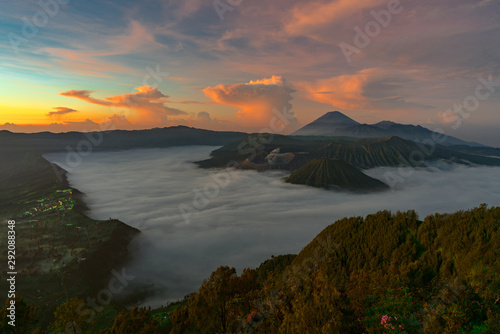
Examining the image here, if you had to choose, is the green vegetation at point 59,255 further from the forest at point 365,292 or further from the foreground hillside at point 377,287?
the foreground hillside at point 377,287

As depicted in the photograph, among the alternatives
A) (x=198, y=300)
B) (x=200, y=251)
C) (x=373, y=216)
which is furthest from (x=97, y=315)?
(x=373, y=216)

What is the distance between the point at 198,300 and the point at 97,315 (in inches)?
2213

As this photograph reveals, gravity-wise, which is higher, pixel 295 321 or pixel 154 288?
pixel 295 321

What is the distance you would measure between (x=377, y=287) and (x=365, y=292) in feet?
4.11

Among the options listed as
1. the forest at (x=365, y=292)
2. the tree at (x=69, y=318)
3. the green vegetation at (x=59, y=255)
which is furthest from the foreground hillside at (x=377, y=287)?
the green vegetation at (x=59, y=255)

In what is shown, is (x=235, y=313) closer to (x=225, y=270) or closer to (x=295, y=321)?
(x=225, y=270)

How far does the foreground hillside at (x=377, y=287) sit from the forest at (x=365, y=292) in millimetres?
92

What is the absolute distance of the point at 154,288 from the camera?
3770 inches

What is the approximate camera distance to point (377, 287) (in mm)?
23609

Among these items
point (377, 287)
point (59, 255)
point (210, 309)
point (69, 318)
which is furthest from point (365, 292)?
point (59, 255)

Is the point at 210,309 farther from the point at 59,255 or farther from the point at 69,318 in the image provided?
the point at 59,255

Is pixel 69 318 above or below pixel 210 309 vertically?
below

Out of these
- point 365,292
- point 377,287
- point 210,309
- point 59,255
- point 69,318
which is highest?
point 377,287

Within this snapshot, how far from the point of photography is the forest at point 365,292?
18453mm
